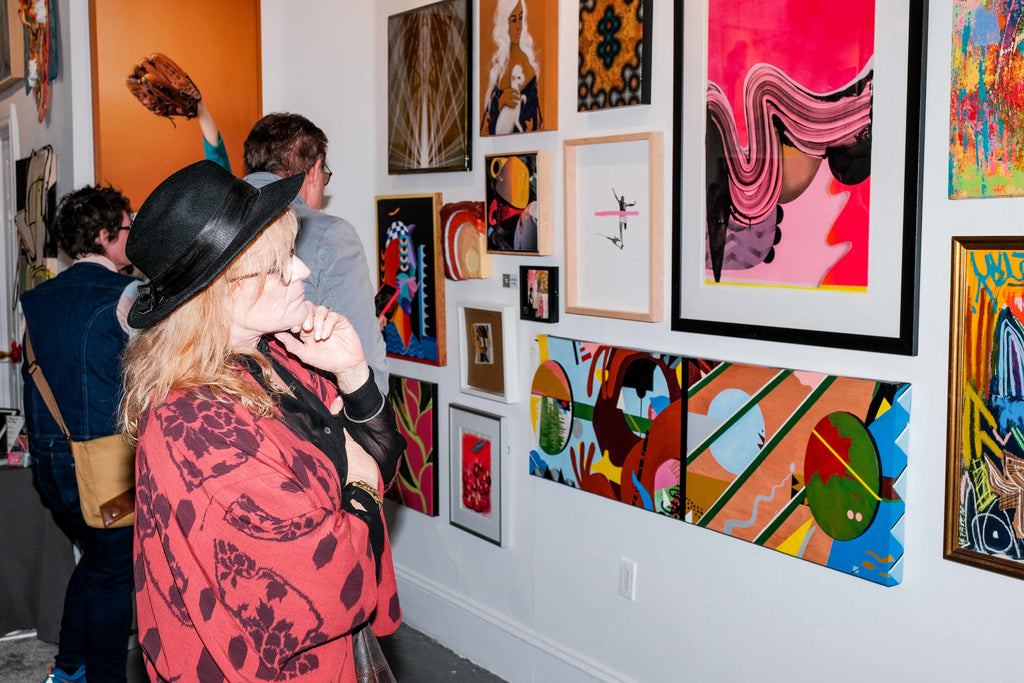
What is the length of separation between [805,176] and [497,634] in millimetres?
1909

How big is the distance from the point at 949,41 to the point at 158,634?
1.78 m

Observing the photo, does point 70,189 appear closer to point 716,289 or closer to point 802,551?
point 716,289

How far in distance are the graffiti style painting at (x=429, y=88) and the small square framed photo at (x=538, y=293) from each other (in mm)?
482

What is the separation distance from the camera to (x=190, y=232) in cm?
139

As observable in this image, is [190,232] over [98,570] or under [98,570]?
over

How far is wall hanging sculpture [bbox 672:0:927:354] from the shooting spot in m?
1.93

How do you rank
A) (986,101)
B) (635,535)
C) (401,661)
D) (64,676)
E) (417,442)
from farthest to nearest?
(417,442)
(401,661)
(64,676)
(635,535)
(986,101)

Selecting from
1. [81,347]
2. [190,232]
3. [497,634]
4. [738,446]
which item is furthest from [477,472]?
[190,232]

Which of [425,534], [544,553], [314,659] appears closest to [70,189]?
[425,534]

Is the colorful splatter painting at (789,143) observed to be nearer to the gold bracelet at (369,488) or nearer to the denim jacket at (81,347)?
the gold bracelet at (369,488)

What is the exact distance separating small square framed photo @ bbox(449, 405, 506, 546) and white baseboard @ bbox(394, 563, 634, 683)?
0.28m

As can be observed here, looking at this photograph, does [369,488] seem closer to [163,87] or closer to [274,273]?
[274,273]

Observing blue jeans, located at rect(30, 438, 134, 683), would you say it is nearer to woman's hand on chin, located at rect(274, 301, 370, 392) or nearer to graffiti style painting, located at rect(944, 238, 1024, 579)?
woman's hand on chin, located at rect(274, 301, 370, 392)

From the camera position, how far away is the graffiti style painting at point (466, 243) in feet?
10.2
